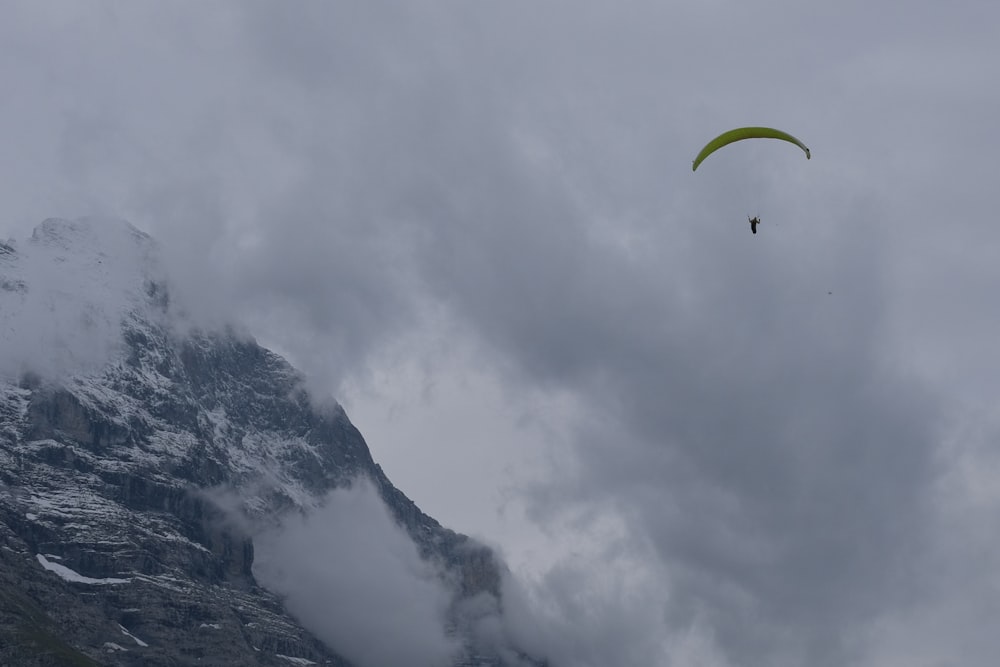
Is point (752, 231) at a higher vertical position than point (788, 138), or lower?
lower
